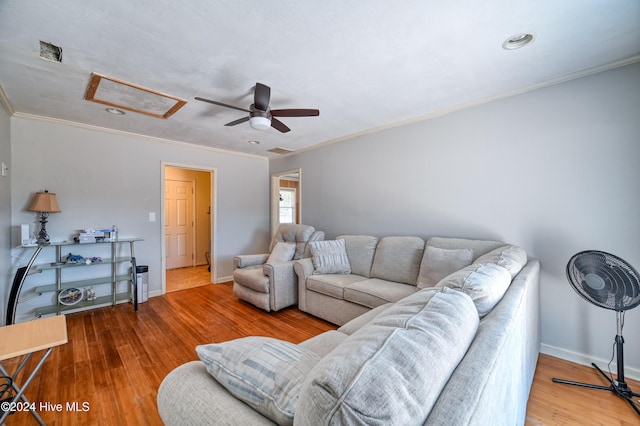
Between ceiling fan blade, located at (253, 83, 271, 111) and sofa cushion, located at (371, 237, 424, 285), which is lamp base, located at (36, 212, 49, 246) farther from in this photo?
sofa cushion, located at (371, 237, 424, 285)

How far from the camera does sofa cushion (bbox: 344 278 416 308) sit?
2.50 metres

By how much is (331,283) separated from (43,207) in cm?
347

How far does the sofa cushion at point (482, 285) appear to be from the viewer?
43.3 inches

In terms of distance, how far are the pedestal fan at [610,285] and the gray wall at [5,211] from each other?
5179 millimetres

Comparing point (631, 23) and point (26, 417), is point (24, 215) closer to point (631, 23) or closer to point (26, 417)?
point (26, 417)

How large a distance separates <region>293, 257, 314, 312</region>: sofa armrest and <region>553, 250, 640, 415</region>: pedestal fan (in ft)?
7.86

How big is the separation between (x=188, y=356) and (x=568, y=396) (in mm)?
3016

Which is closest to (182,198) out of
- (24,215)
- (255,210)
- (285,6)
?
(255,210)

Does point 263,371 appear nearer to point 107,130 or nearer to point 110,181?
point 110,181

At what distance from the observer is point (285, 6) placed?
146 cm

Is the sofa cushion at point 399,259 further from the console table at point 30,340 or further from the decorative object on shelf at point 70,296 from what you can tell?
the decorative object on shelf at point 70,296

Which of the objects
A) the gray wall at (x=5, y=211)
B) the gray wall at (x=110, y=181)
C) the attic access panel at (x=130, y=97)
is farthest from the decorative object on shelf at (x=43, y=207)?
the attic access panel at (x=130, y=97)

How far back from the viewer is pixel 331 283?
2934 mm

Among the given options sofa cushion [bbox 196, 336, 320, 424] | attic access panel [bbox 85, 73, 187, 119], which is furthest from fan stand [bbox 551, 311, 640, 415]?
attic access panel [bbox 85, 73, 187, 119]
